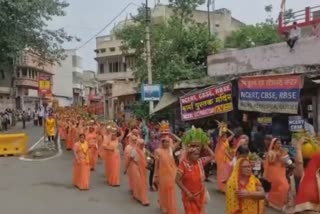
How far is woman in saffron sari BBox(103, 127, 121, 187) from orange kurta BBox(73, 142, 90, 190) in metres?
0.71

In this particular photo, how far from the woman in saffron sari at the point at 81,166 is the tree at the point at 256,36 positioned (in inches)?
1084

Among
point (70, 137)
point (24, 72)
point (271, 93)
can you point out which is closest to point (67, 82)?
point (24, 72)

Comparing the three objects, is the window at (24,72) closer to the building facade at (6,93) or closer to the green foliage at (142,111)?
the building facade at (6,93)

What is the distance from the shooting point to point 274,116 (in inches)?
609

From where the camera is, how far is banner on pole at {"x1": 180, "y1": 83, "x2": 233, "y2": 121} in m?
15.6

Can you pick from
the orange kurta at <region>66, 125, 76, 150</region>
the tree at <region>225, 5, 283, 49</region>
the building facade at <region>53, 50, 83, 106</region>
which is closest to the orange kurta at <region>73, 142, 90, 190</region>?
the orange kurta at <region>66, 125, 76, 150</region>

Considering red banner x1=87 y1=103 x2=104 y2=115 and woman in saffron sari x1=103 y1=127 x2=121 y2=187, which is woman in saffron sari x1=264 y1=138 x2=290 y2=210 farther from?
red banner x1=87 y1=103 x2=104 y2=115

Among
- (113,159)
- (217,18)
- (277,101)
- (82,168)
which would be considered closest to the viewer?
(277,101)

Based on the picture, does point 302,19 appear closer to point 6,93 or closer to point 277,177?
point 277,177

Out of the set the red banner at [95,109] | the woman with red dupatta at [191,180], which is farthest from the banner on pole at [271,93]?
the red banner at [95,109]

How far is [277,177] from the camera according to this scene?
10.6 meters

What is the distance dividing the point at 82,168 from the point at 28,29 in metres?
19.9

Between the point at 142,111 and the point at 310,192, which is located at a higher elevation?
the point at 142,111

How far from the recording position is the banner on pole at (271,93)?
12.9 meters
